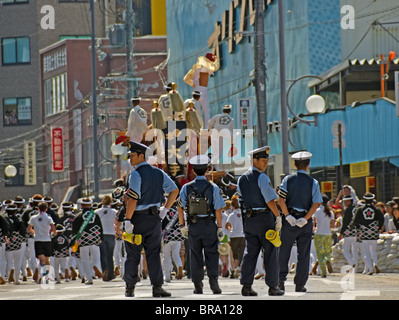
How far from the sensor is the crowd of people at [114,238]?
77.7 ft

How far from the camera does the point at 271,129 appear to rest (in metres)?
44.6

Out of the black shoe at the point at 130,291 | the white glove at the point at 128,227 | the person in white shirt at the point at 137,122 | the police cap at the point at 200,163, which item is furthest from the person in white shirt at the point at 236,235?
the white glove at the point at 128,227

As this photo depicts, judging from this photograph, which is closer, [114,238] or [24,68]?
[114,238]

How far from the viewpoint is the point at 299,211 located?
15758 mm

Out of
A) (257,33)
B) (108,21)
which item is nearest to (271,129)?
(257,33)

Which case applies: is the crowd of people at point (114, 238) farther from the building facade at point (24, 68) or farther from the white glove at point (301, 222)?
the building facade at point (24, 68)

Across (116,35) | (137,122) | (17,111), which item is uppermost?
(116,35)

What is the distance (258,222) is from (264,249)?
0.38 m

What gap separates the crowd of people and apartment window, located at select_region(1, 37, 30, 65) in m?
51.0

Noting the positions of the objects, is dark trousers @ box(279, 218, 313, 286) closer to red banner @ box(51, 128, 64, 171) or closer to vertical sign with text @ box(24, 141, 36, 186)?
red banner @ box(51, 128, 64, 171)

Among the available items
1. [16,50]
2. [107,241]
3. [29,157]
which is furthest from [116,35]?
[107,241]

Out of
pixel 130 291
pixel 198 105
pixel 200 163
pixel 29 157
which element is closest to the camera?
pixel 130 291

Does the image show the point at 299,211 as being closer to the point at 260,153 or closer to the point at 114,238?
the point at 260,153

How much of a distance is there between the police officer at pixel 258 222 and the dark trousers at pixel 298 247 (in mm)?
772
